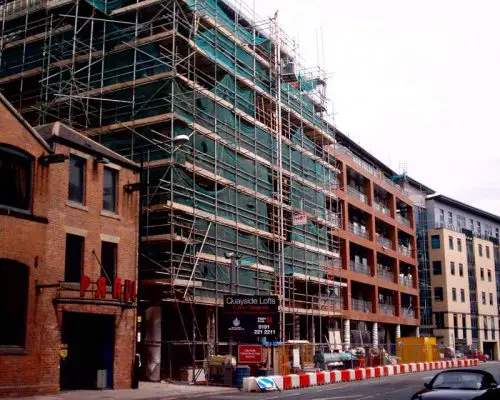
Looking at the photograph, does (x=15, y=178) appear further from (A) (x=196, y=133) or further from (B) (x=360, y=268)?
(B) (x=360, y=268)

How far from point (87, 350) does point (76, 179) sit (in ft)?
22.5

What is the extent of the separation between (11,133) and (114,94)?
14.7m

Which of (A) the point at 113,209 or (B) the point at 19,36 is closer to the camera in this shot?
(A) the point at 113,209

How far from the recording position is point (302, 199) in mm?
48938

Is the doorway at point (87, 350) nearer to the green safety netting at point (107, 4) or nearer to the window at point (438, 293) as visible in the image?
the green safety netting at point (107, 4)

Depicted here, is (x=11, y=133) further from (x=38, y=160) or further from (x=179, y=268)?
(x=179, y=268)

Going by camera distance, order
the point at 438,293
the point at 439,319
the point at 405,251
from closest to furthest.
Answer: the point at 405,251
the point at 439,319
the point at 438,293

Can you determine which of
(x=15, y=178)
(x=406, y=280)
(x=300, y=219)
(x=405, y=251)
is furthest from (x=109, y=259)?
(x=405, y=251)

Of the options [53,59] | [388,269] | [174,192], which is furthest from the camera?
[388,269]

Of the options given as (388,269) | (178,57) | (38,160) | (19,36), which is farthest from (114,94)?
(388,269)

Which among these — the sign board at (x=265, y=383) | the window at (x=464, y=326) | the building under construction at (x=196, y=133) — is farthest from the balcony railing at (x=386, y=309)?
the sign board at (x=265, y=383)

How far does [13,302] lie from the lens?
23.2 metres

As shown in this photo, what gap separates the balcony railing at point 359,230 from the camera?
2462 inches

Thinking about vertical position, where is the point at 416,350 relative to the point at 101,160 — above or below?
below
